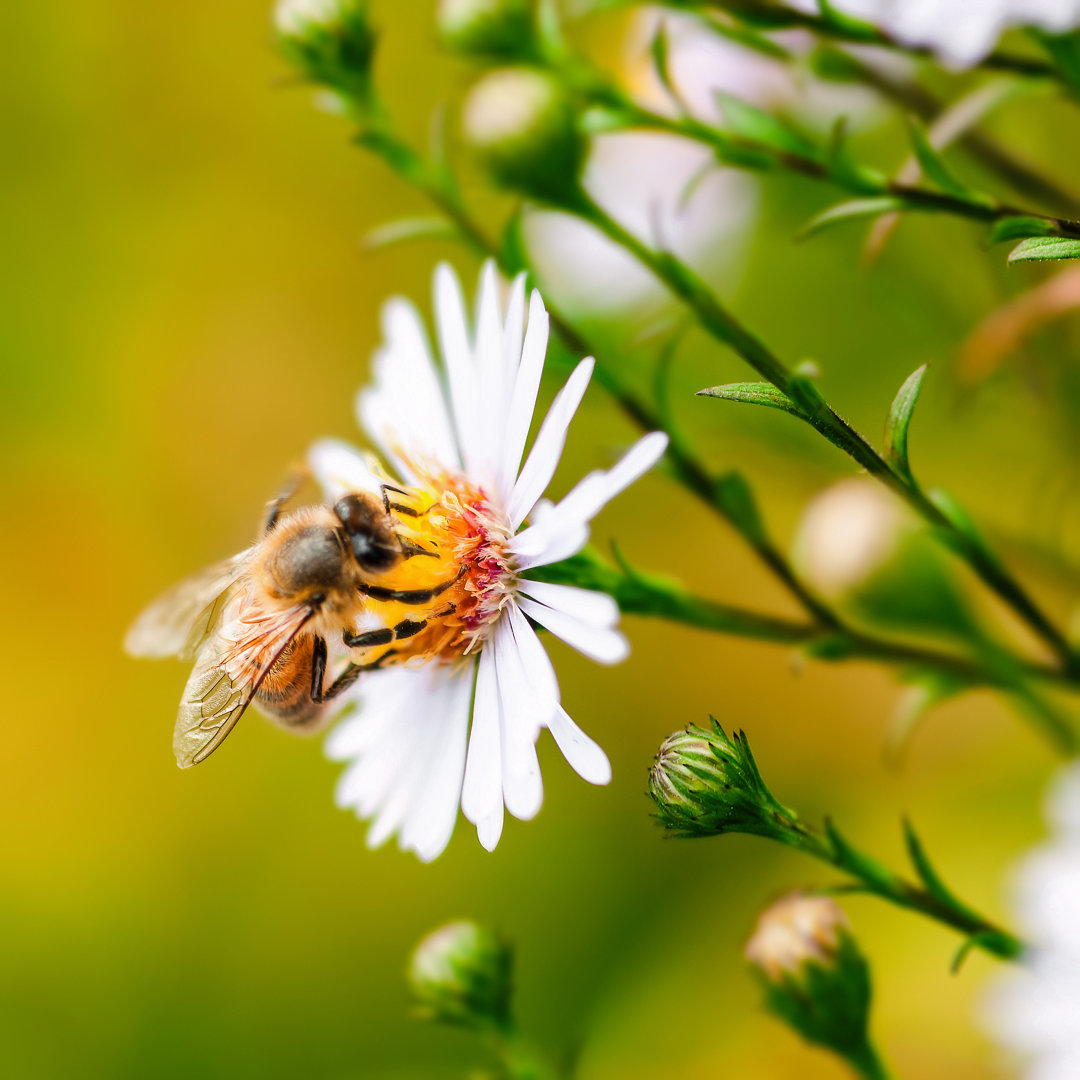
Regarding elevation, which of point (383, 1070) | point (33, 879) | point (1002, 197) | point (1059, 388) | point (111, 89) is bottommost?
point (383, 1070)

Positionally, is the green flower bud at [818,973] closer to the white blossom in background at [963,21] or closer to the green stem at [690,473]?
the green stem at [690,473]

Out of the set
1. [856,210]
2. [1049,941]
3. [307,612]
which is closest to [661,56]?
[856,210]

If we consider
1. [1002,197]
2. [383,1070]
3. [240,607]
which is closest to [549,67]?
[1002,197]

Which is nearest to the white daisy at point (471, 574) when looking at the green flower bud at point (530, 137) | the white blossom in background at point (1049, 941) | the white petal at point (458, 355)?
the white petal at point (458, 355)

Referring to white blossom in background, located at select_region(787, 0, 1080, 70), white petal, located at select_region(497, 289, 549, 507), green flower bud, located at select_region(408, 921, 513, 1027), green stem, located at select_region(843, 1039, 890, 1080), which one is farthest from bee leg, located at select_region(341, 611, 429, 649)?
white blossom in background, located at select_region(787, 0, 1080, 70)

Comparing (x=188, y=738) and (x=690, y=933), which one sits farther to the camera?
(x=690, y=933)

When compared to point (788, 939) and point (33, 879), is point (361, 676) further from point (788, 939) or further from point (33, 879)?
point (33, 879)
